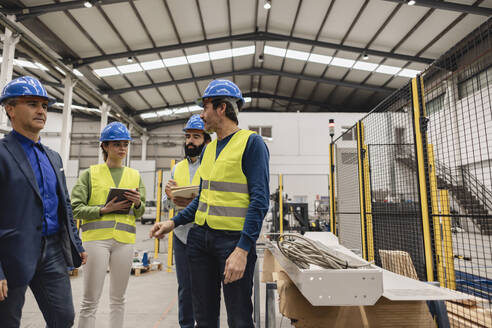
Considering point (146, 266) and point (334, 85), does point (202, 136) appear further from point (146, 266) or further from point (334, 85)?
point (334, 85)

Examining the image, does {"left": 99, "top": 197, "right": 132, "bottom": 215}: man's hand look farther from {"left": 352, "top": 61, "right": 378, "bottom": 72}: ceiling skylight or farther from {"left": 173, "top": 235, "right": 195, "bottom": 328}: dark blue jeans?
{"left": 352, "top": 61, "right": 378, "bottom": 72}: ceiling skylight

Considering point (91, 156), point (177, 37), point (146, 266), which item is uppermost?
point (177, 37)

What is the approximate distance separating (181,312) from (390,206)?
393 cm

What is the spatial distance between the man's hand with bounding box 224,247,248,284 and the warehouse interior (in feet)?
0.92

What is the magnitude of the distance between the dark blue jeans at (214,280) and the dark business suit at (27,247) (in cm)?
76

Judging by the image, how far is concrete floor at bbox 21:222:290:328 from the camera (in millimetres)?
3316

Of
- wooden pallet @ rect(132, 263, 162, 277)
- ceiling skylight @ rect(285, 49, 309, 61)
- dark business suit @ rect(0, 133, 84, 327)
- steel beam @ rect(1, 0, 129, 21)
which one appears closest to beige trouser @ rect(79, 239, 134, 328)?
dark business suit @ rect(0, 133, 84, 327)

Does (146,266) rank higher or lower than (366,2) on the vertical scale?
lower

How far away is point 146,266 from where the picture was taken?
19.1 ft

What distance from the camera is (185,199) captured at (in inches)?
95.5

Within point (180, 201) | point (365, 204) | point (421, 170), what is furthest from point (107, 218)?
point (365, 204)

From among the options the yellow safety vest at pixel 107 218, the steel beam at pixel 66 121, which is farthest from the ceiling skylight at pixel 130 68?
the yellow safety vest at pixel 107 218

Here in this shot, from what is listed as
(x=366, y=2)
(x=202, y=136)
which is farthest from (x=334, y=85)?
(x=202, y=136)

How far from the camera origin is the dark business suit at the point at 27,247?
1.46 metres
